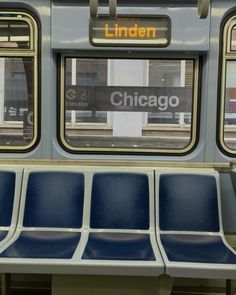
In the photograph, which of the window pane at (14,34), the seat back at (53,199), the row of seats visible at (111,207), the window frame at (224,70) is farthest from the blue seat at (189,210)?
the window pane at (14,34)

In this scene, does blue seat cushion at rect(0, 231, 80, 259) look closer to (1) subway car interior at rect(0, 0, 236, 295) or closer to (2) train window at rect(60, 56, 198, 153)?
(1) subway car interior at rect(0, 0, 236, 295)

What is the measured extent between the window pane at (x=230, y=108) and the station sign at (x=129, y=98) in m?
0.28

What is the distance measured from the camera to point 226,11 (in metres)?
3.08

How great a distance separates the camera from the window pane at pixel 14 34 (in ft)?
10.3

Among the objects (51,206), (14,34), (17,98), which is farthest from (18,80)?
(51,206)

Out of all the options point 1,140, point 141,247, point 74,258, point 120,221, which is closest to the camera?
point 74,258

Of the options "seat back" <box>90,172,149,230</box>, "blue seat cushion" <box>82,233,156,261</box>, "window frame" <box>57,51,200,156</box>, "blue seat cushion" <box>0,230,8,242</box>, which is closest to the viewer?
"blue seat cushion" <box>82,233,156,261</box>

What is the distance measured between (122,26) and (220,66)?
0.77 metres

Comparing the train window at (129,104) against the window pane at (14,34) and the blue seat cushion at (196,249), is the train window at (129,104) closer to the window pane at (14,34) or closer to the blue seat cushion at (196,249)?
the window pane at (14,34)

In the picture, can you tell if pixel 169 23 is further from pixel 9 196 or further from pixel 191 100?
pixel 9 196

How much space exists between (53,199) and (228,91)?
1.52 metres

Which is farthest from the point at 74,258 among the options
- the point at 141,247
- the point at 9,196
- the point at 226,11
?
the point at 226,11

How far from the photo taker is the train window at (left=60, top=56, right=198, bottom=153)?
3.20 meters

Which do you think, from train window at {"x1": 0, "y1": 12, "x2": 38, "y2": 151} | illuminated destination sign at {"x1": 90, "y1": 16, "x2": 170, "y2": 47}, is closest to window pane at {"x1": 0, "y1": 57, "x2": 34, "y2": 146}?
train window at {"x1": 0, "y1": 12, "x2": 38, "y2": 151}
